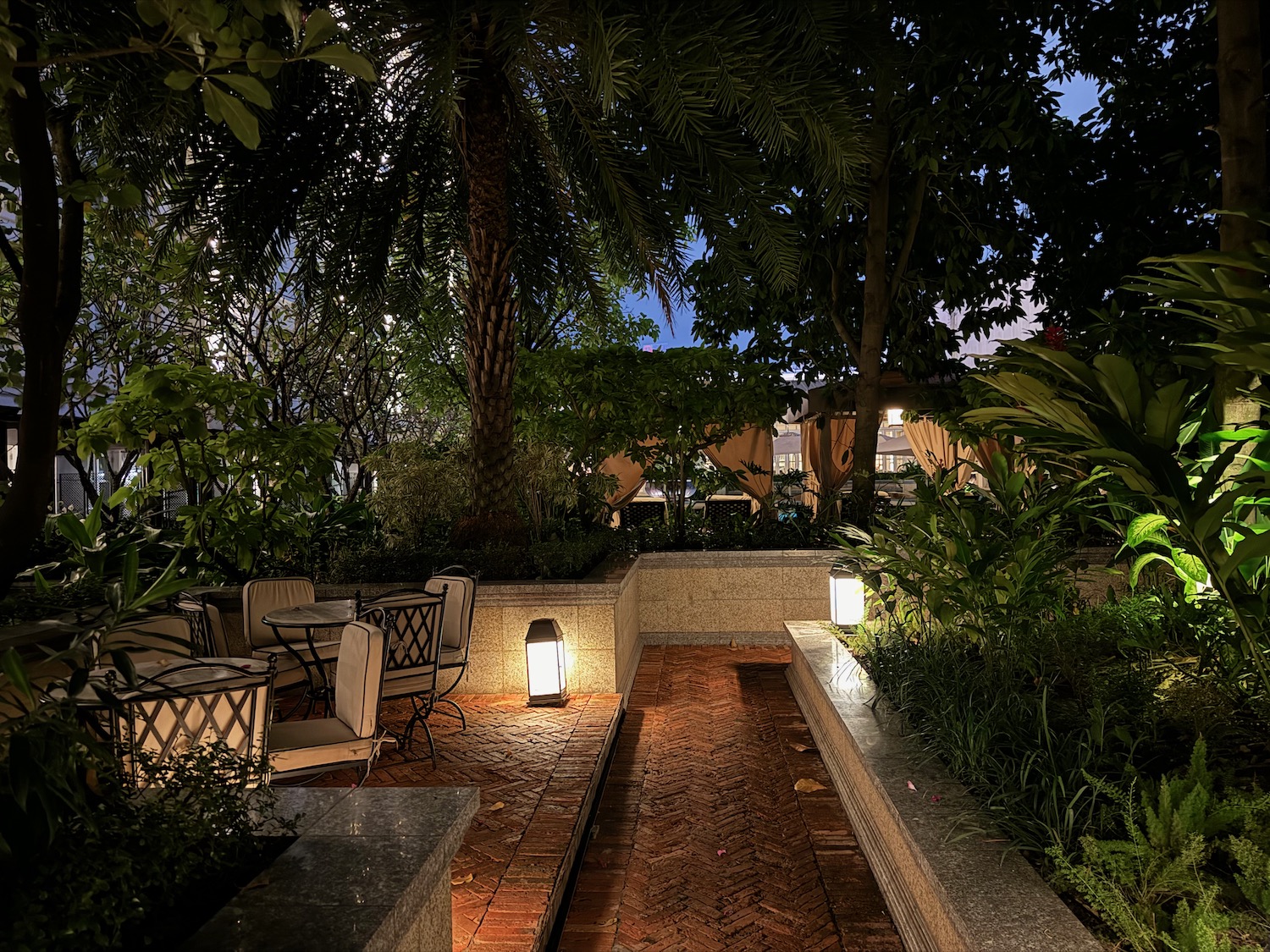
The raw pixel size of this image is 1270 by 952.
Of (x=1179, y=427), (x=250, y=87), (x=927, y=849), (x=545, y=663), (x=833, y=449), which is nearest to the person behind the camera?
(x=250, y=87)

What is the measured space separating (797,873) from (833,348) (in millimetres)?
8649

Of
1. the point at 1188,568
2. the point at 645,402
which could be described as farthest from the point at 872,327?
the point at 1188,568

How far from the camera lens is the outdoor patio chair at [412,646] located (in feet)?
16.8

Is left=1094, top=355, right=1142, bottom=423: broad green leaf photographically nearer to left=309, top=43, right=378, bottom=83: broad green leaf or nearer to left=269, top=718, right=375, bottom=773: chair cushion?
left=309, top=43, right=378, bottom=83: broad green leaf

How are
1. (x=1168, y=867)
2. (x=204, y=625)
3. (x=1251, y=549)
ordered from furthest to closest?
(x=204, y=625) < (x=1251, y=549) < (x=1168, y=867)

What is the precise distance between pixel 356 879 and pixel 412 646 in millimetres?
3262

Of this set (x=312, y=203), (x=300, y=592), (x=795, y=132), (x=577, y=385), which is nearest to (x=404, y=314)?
(x=312, y=203)

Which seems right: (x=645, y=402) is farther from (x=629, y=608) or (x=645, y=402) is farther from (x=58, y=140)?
(x=58, y=140)

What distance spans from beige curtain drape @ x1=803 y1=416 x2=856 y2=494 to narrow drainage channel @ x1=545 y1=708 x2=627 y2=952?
19.6 feet

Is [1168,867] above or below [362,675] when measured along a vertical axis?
below

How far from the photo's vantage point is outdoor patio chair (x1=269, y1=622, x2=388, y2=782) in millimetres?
3812

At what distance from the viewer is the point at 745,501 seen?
1303cm

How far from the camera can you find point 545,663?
6176 mm

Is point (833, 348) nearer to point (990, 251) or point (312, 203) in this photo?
point (990, 251)
